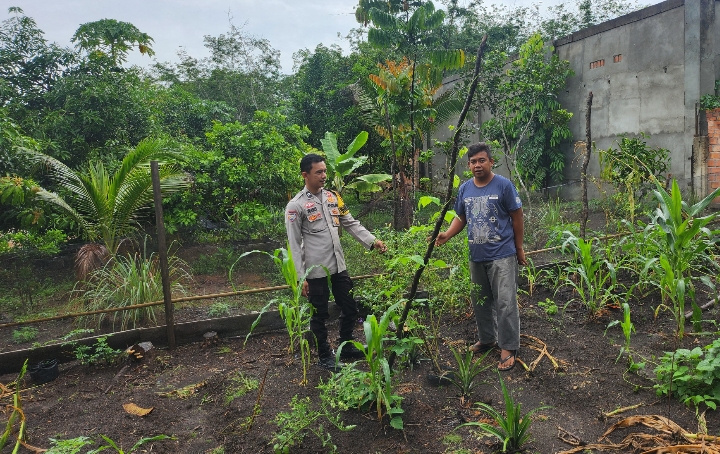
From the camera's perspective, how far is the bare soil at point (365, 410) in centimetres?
Result: 275

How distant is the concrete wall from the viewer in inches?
319

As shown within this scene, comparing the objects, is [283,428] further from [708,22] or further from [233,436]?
[708,22]

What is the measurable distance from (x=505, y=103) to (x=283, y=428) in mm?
9365

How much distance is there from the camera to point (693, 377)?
2812mm

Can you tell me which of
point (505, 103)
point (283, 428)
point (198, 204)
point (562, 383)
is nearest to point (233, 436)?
point (283, 428)

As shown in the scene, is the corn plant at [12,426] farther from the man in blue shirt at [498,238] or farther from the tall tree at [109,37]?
the tall tree at [109,37]

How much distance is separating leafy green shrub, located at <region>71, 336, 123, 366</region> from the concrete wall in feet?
29.7

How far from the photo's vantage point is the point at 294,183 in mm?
8070

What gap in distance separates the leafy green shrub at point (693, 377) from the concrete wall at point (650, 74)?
22.1ft

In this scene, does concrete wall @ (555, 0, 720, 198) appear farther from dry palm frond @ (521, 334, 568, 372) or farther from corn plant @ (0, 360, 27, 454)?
corn plant @ (0, 360, 27, 454)

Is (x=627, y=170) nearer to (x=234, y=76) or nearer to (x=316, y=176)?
(x=316, y=176)

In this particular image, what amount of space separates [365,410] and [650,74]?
8.85 metres

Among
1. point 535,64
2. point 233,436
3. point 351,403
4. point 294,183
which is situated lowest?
point 233,436

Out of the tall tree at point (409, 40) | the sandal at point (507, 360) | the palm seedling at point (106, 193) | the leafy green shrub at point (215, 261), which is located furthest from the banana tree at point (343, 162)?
the sandal at point (507, 360)
